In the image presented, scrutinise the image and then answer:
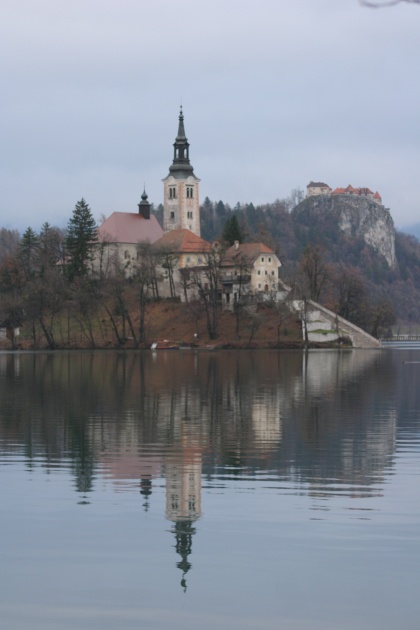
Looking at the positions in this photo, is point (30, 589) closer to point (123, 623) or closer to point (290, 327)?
point (123, 623)

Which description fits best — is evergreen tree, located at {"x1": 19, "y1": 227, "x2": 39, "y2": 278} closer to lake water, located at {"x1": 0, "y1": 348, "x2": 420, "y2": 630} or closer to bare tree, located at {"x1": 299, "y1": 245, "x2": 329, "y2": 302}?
bare tree, located at {"x1": 299, "y1": 245, "x2": 329, "y2": 302}

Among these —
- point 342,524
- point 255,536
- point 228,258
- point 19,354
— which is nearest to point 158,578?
point 255,536

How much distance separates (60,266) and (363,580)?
5156 inches

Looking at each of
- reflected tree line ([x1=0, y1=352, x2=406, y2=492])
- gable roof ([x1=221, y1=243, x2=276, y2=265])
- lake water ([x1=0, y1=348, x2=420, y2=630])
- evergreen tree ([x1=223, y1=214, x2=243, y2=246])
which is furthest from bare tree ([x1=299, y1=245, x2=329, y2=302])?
lake water ([x1=0, y1=348, x2=420, y2=630])

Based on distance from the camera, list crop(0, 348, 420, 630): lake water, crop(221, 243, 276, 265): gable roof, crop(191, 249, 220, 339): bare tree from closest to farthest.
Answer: crop(0, 348, 420, 630): lake water < crop(191, 249, 220, 339): bare tree < crop(221, 243, 276, 265): gable roof

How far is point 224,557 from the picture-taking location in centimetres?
1794

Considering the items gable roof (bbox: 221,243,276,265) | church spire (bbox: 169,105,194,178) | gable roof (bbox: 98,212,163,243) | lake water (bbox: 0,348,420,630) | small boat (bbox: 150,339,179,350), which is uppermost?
church spire (bbox: 169,105,194,178)

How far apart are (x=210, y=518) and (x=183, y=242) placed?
412ft

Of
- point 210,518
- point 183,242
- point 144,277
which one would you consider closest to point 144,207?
point 183,242

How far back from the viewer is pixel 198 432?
3475 cm

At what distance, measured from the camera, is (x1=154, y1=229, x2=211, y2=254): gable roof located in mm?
142500

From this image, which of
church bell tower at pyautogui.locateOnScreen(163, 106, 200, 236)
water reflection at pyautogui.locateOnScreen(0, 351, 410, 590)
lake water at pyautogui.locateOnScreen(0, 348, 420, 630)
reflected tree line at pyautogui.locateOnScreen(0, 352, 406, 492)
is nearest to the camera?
lake water at pyautogui.locateOnScreen(0, 348, 420, 630)

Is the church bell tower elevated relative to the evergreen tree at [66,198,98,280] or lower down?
elevated

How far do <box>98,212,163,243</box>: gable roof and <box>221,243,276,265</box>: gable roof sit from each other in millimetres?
16726
